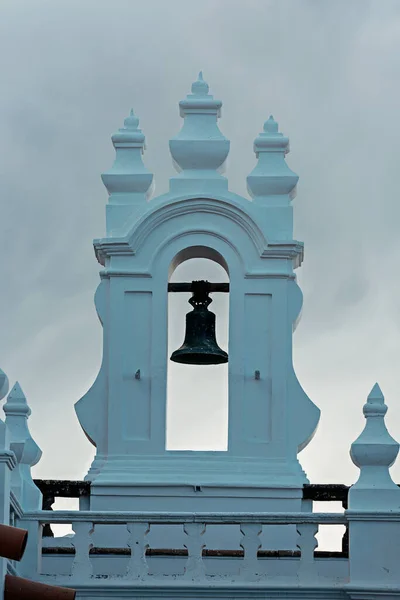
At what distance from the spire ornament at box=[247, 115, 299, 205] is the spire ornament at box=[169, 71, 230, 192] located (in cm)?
34

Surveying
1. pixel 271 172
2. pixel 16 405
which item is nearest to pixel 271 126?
pixel 271 172

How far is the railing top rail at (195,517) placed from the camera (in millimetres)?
27531

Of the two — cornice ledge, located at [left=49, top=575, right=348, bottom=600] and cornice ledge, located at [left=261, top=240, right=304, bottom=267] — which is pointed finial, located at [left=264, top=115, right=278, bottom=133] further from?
cornice ledge, located at [left=49, top=575, right=348, bottom=600]

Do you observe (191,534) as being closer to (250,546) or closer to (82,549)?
(250,546)

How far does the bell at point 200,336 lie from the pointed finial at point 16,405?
1.94m

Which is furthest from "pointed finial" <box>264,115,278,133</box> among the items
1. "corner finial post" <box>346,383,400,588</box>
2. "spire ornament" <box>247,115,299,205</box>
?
"corner finial post" <box>346,383,400,588</box>

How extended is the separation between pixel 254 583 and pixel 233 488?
1855mm

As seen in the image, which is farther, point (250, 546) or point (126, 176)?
point (126, 176)

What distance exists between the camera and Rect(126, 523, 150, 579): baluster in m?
27.5

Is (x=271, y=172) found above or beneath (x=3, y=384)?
above

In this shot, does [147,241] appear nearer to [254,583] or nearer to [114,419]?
[114,419]

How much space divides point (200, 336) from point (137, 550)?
3.28m

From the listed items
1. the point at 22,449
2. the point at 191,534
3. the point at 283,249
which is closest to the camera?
the point at 191,534

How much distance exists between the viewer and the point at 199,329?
30062 mm
